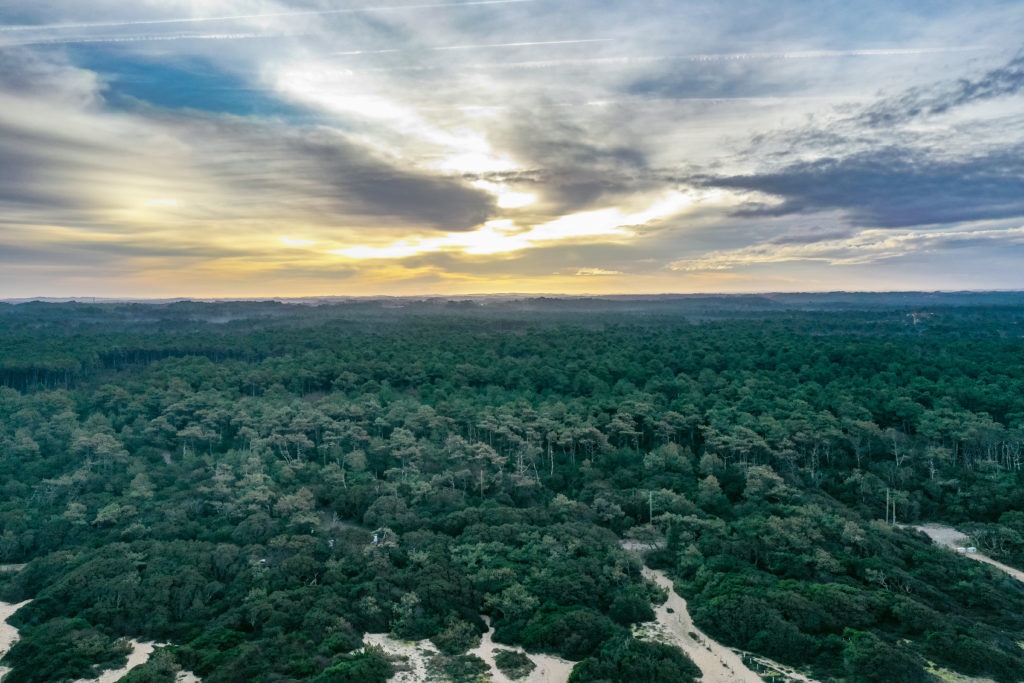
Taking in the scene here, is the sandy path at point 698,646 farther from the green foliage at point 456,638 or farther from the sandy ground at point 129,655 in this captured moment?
the sandy ground at point 129,655

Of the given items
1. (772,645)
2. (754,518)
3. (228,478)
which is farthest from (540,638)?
(228,478)

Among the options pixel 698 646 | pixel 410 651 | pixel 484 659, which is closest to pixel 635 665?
pixel 698 646

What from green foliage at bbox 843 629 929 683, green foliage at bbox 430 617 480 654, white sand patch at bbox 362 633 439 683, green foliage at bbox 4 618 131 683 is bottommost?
white sand patch at bbox 362 633 439 683

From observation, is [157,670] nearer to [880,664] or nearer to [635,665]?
[635,665]

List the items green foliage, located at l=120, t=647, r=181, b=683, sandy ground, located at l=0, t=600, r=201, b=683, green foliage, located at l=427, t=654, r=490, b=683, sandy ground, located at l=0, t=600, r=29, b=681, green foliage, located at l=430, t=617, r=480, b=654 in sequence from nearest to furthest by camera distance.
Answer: green foliage, located at l=120, t=647, r=181, b=683 < sandy ground, located at l=0, t=600, r=201, b=683 < green foliage, located at l=427, t=654, r=490, b=683 < sandy ground, located at l=0, t=600, r=29, b=681 < green foliage, located at l=430, t=617, r=480, b=654

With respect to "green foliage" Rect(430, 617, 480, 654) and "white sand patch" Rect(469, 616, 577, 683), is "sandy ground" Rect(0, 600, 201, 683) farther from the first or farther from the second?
"white sand patch" Rect(469, 616, 577, 683)

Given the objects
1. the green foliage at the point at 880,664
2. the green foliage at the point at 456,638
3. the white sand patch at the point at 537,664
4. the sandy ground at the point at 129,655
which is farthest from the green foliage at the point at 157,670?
the green foliage at the point at 880,664

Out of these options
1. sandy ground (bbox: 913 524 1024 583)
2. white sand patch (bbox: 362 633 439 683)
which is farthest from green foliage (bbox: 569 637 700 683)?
sandy ground (bbox: 913 524 1024 583)
